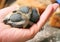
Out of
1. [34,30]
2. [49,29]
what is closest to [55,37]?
[49,29]

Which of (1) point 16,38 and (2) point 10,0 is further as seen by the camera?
(2) point 10,0

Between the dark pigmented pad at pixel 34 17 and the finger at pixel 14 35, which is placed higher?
the dark pigmented pad at pixel 34 17

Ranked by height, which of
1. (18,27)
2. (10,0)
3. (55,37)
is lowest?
(55,37)

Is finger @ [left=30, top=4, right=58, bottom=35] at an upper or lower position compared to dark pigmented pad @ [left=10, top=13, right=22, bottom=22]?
lower

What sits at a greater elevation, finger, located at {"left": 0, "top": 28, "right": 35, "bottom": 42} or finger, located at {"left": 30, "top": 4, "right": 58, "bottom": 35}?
finger, located at {"left": 30, "top": 4, "right": 58, "bottom": 35}

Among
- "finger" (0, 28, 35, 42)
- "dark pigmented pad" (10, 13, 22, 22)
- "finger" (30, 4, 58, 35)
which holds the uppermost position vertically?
"dark pigmented pad" (10, 13, 22, 22)

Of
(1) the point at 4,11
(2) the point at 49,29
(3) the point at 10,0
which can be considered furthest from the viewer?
(3) the point at 10,0

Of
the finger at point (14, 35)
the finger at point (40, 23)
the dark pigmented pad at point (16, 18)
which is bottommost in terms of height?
the finger at point (14, 35)

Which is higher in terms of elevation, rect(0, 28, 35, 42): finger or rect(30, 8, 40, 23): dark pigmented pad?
rect(30, 8, 40, 23): dark pigmented pad

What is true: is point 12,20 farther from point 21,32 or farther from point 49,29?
point 49,29

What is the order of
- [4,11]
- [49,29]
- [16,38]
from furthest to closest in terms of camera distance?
[49,29], [4,11], [16,38]

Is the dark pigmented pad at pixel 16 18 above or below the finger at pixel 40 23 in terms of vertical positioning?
above
